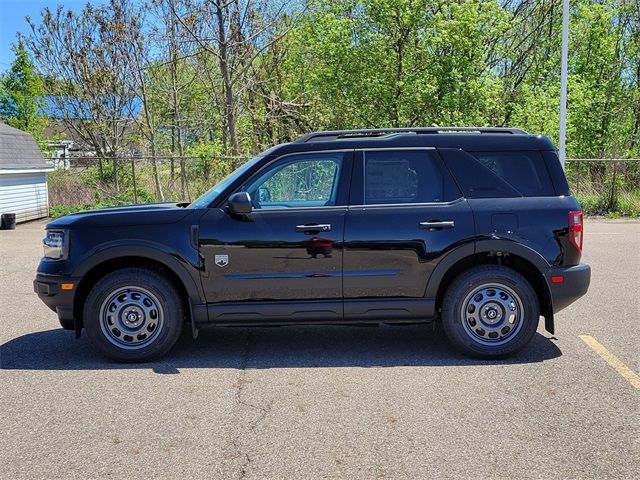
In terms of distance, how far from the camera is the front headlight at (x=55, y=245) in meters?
5.42

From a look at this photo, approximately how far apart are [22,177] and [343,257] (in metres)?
15.9

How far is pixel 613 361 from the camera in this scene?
17.6 ft

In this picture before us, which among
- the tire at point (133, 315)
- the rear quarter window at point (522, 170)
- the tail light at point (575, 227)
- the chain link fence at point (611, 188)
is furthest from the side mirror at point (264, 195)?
the chain link fence at point (611, 188)

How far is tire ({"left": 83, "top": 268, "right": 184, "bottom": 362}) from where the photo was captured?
17.6 ft

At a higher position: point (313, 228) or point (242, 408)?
point (313, 228)

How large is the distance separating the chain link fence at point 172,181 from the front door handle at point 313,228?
14728 mm

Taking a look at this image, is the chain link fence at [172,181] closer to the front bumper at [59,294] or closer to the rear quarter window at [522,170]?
the front bumper at [59,294]

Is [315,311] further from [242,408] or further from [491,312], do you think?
[491,312]

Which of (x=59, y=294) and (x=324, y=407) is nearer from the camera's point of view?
(x=324, y=407)

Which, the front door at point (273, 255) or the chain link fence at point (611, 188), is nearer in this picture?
the front door at point (273, 255)

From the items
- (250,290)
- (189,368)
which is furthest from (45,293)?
(250,290)

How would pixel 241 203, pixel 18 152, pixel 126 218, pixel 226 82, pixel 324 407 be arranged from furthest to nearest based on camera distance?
pixel 226 82 < pixel 18 152 < pixel 126 218 < pixel 241 203 < pixel 324 407

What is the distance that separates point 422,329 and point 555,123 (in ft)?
52.7

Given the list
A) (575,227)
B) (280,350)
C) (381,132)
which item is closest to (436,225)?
(381,132)
